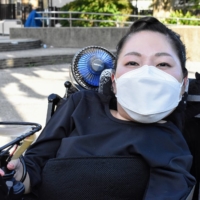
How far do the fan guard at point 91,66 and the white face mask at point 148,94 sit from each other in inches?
35.5

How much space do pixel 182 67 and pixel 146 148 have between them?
0.45 metres

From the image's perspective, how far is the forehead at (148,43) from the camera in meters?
1.93

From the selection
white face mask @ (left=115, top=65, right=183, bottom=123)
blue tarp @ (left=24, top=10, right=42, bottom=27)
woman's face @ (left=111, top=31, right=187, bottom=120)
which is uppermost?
woman's face @ (left=111, top=31, right=187, bottom=120)

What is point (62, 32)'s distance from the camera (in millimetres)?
14586

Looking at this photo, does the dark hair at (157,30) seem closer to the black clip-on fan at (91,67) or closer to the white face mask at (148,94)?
the white face mask at (148,94)

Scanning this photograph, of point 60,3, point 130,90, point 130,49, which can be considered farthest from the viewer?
point 60,3

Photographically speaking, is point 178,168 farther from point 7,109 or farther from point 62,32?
point 62,32

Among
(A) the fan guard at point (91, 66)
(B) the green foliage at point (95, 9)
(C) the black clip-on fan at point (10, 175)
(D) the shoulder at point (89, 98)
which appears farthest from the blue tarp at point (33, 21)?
(C) the black clip-on fan at point (10, 175)

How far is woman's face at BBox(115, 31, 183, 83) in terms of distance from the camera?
191 cm

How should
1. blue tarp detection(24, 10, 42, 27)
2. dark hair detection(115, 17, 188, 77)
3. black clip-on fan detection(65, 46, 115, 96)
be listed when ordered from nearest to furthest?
dark hair detection(115, 17, 188, 77) → black clip-on fan detection(65, 46, 115, 96) → blue tarp detection(24, 10, 42, 27)

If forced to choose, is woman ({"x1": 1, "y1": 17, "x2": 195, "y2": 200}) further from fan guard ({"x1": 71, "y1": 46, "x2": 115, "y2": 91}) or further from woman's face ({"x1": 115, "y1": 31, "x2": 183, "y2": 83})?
fan guard ({"x1": 71, "y1": 46, "x2": 115, "y2": 91})

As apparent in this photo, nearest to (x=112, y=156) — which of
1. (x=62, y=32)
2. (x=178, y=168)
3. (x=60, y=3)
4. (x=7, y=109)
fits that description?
(x=178, y=168)

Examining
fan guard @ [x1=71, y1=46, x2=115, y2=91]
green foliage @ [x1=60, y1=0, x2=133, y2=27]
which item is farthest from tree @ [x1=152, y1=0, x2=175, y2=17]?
fan guard @ [x1=71, y1=46, x2=115, y2=91]

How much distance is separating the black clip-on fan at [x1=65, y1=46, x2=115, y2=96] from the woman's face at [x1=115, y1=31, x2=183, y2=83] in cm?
76
